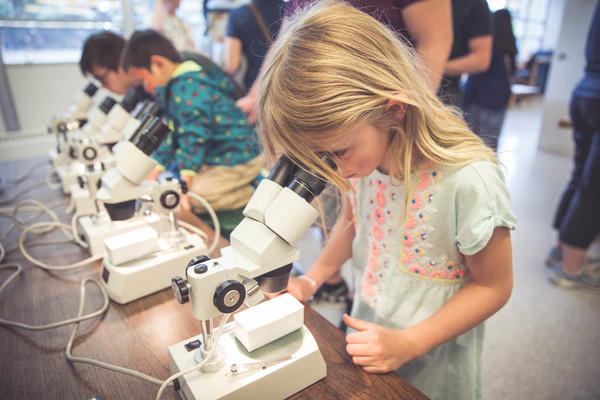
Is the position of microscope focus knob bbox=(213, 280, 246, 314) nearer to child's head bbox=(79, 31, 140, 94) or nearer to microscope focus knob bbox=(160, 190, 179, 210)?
microscope focus knob bbox=(160, 190, 179, 210)

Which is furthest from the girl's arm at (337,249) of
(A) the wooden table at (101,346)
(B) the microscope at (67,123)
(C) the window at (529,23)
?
(C) the window at (529,23)

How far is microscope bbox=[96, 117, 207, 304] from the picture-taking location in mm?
772

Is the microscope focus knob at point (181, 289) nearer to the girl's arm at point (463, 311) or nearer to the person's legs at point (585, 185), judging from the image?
the girl's arm at point (463, 311)

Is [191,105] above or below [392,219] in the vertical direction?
above

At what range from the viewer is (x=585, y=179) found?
6.07 feet

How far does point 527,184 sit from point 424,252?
329cm

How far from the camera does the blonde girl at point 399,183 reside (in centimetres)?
60

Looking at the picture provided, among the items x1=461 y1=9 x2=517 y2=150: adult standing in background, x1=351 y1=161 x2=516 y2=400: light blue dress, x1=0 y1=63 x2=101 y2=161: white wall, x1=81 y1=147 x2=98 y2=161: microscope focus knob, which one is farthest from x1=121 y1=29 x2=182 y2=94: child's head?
x1=0 y1=63 x2=101 y2=161: white wall

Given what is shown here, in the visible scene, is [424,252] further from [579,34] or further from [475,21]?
[579,34]

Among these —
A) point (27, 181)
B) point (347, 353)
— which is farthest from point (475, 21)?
point (27, 181)

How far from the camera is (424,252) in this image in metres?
0.77

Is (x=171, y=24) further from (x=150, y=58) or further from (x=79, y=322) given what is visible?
(x=79, y=322)

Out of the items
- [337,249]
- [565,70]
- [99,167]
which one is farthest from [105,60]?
[565,70]

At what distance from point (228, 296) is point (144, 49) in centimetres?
125
